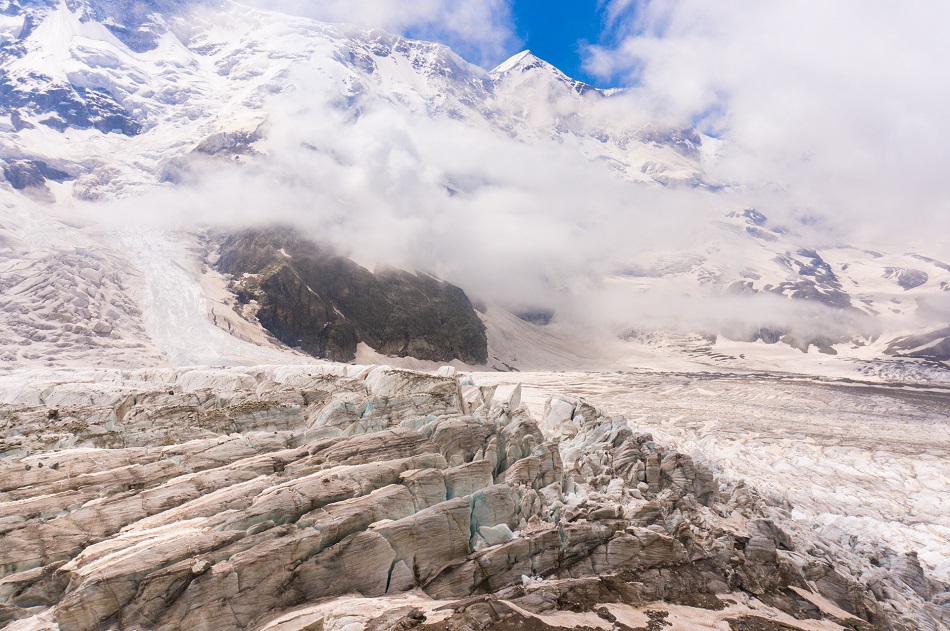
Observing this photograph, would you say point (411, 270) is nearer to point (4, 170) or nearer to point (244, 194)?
point (244, 194)

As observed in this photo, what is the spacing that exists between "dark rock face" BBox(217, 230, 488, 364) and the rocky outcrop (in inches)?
3931

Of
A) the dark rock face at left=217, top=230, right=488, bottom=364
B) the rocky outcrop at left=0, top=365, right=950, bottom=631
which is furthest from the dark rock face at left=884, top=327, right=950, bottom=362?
the rocky outcrop at left=0, top=365, right=950, bottom=631

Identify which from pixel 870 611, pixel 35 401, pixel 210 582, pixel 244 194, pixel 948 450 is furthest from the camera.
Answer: pixel 244 194

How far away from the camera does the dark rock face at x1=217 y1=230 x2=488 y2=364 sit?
131625mm

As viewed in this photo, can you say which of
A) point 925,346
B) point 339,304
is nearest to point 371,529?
point 339,304

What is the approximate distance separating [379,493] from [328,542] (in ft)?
9.94

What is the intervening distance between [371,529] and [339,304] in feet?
432

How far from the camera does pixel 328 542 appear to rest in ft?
64.9

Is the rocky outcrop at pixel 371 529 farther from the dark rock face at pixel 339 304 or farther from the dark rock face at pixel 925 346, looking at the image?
the dark rock face at pixel 925 346

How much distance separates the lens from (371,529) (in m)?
20.4

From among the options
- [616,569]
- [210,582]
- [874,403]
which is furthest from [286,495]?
[874,403]

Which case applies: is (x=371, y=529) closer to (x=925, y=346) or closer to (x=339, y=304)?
(x=339, y=304)

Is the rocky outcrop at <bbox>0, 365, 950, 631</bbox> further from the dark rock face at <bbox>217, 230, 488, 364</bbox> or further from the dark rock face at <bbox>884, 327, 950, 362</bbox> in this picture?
the dark rock face at <bbox>884, 327, 950, 362</bbox>

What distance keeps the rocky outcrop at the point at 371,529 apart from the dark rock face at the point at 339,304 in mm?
99846
